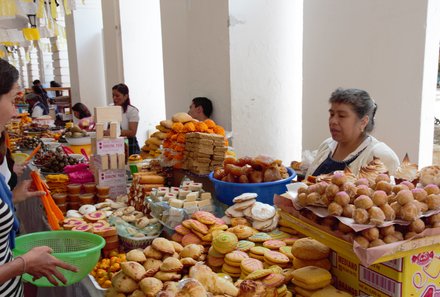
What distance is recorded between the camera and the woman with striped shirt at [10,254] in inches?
59.9

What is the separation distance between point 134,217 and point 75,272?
782 millimetres

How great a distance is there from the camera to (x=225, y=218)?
2.11 meters

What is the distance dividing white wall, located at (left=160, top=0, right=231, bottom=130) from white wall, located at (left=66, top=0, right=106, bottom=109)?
204 inches

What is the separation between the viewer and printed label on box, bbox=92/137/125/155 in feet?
9.70

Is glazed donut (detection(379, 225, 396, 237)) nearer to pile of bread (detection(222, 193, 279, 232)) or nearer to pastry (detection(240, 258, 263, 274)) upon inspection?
pastry (detection(240, 258, 263, 274))

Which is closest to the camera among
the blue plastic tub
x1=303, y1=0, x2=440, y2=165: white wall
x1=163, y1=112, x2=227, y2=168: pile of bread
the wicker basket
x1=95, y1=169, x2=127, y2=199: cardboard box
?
the wicker basket

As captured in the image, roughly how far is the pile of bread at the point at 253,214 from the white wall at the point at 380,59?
2.31 metres

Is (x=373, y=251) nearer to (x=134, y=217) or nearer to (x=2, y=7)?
(x=134, y=217)

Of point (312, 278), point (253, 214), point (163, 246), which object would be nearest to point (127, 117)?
point (253, 214)

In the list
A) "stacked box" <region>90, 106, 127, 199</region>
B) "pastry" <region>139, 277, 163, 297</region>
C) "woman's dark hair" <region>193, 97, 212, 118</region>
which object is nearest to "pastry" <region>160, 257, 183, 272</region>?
"pastry" <region>139, 277, 163, 297</region>

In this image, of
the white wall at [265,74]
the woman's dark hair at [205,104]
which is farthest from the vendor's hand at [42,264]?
the woman's dark hair at [205,104]

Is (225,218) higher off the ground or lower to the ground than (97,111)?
lower

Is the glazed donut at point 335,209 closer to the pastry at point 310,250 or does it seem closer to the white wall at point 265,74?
the pastry at point 310,250

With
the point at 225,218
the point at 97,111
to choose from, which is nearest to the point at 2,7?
the point at 97,111
